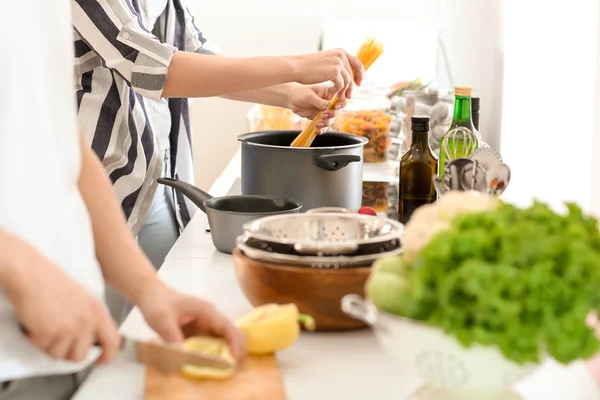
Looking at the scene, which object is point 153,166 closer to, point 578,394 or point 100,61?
point 100,61

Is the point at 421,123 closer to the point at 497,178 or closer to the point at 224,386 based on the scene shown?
the point at 497,178

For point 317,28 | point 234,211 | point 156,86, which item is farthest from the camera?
point 317,28

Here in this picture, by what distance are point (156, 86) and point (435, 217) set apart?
92 centimetres

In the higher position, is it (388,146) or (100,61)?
(100,61)

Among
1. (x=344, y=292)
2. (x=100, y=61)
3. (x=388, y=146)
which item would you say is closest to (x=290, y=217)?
(x=344, y=292)

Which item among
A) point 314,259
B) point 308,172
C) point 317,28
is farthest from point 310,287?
point 317,28

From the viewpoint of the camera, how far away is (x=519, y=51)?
129 inches

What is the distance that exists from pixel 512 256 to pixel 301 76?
0.94m

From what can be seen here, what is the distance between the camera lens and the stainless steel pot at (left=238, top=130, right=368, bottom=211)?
4.56ft

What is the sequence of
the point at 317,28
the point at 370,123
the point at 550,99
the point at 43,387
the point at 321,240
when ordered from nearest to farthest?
the point at 43,387
the point at 321,240
the point at 370,123
the point at 550,99
the point at 317,28

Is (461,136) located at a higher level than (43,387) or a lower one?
higher

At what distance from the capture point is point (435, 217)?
77 centimetres

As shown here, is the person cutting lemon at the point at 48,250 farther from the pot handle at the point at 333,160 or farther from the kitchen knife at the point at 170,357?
the pot handle at the point at 333,160

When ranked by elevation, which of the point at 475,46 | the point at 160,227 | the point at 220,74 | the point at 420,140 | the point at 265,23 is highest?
the point at 265,23
